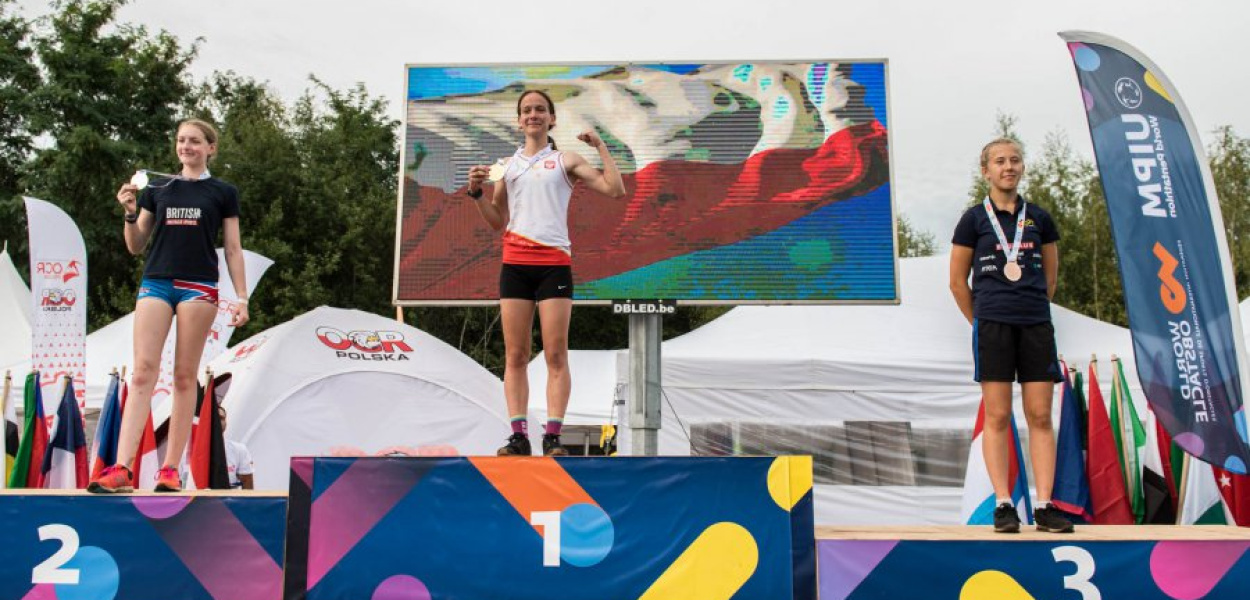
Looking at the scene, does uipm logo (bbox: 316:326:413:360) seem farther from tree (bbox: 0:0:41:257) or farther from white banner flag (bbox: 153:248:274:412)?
tree (bbox: 0:0:41:257)

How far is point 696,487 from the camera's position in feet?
10.6

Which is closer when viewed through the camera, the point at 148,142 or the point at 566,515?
the point at 566,515

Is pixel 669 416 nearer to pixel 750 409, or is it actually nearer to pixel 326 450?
pixel 750 409

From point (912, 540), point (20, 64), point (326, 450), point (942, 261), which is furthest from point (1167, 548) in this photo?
point (20, 64)

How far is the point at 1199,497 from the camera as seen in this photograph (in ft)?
19.9

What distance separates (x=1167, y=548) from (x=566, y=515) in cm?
201

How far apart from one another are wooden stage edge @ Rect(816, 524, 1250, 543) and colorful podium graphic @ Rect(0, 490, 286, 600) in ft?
6.32

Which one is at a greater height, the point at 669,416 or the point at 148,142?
the point at 148,142

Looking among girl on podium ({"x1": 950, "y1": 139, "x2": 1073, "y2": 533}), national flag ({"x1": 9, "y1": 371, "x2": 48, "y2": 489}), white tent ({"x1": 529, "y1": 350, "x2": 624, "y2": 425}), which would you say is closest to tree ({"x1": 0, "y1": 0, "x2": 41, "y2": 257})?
white tent ({"x1": 529, "y1": 350, "x2": 624, "y2": 425})

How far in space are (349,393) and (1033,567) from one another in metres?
6.97

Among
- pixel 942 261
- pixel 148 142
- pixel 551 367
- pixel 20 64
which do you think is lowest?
pixel 551 367

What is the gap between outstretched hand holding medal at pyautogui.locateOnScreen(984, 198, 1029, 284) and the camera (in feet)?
12.1

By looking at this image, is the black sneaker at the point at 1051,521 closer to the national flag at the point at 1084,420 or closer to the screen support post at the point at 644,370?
the national flag at the point at 1084,420

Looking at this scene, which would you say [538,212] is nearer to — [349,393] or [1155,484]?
[1155,484]
